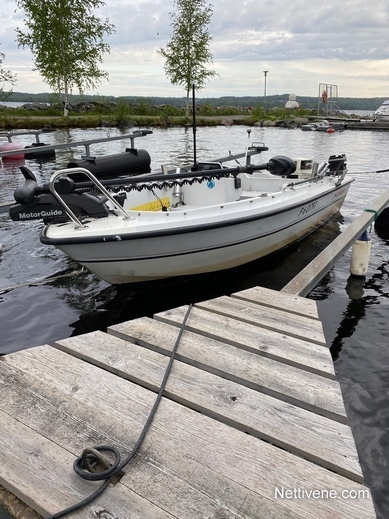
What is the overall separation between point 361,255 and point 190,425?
4620 millimetres

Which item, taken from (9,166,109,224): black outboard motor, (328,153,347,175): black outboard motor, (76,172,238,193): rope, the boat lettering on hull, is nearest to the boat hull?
the boat lettering on hull

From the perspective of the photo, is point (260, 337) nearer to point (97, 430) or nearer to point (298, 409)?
point (298, 409)

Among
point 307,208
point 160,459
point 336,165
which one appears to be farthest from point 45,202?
point 336,165

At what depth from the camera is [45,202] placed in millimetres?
4633

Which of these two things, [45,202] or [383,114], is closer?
[45,202]

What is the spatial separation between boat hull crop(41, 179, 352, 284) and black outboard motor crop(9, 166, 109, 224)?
0.26 m

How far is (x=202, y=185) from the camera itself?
21.1ft

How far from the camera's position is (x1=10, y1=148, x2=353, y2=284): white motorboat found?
461 centimetres

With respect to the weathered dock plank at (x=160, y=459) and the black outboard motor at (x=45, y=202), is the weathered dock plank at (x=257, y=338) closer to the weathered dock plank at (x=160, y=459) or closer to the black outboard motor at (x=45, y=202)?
the weathered dock plank at (x=160, y=459)

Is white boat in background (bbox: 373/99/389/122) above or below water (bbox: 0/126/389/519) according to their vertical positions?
above

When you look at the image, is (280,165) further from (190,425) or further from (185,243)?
(190,425)

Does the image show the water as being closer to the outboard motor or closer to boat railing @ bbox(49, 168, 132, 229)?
boat railing @ bbox(49, 168, 132, 229)

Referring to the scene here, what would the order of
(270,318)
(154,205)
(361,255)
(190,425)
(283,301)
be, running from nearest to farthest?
1. (190,425)
2. (270,318)
3. (283,301)
4. (361,255)
5. (154,205)

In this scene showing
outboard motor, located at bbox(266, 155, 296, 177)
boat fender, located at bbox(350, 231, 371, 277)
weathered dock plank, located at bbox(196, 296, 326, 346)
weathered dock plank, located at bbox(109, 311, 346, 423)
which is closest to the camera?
weathered dock plank, located at bbox(109, 311, 346, 423)
